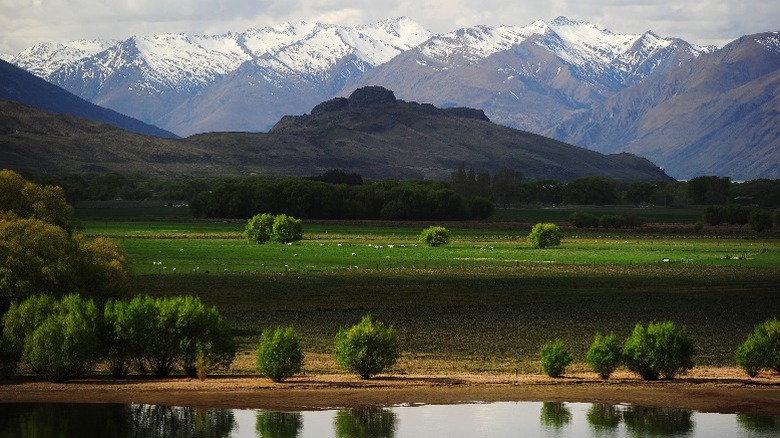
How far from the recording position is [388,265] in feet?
340

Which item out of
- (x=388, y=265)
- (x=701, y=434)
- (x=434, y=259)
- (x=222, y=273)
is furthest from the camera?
(x=434, y=259)

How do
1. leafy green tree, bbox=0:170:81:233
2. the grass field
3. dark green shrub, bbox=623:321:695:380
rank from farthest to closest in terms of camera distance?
1. leafy green tree, bbox=0:170:81:233
2. the grass field
3. dark green shrub, bbox=623:321:695:380

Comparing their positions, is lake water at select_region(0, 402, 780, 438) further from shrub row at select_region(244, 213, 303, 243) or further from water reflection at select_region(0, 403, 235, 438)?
shrub row at select_region(244, 213, 303, 243)

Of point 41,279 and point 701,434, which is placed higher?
point 41,279

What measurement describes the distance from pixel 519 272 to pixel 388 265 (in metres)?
11.4

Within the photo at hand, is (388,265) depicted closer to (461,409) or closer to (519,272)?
(519,272)

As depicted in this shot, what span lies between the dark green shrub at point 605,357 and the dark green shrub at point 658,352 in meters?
0.40

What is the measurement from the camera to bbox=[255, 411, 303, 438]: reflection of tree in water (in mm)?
40812

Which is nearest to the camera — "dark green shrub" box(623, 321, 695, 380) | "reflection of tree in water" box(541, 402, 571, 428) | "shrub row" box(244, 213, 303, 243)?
"reflection of tree in water" box(541, 402, 571, 428)

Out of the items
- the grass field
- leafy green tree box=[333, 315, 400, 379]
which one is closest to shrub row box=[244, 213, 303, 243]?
the grass field

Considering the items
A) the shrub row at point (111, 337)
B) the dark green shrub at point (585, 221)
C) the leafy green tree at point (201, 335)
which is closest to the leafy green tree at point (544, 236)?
the dark green shrub at point (585, 221)

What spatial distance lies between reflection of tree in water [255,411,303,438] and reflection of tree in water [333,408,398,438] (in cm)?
123

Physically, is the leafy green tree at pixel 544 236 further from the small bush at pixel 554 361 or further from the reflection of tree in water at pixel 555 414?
the reflection of tree in water at pixel 555 414

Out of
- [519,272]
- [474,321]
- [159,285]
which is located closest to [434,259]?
[519,272]
